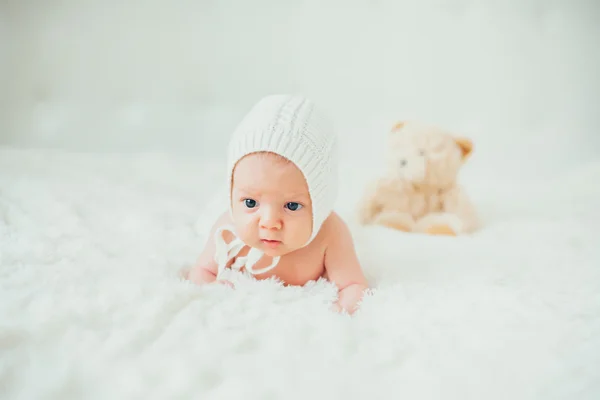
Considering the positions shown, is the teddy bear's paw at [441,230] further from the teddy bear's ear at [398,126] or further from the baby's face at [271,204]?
the baby's face at [271,204]

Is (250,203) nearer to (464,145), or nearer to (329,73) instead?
(464,145)

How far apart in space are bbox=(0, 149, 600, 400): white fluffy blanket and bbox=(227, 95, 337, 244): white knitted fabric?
0.17 m

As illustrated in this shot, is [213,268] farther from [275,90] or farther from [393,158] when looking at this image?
[275,90]

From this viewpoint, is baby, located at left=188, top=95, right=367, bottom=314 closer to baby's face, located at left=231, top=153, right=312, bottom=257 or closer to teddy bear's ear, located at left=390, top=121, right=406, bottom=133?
baby's face, located at left=231, top=153, right=312, bottom=257

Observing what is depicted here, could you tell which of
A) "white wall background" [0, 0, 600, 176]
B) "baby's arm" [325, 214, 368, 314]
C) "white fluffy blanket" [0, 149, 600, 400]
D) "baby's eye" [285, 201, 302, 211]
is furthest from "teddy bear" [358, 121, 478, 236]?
"white wall background" [0, 0, 600, 176]

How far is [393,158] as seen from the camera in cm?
147

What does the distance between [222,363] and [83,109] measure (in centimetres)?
161

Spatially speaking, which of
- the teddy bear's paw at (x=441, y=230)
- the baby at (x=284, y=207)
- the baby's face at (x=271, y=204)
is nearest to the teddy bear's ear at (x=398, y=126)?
the teddy bear's paw at (x=441, y=230)

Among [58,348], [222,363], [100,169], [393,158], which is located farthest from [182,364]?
[100,169]

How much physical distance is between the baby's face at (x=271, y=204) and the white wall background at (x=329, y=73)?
1.21m

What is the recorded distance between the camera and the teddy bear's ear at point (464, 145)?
1478mm

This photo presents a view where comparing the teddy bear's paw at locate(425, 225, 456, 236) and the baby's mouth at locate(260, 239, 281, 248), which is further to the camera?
the teddy bear's paw at locate(425, 225, 456, 236)

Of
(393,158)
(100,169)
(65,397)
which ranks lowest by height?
(65,397)

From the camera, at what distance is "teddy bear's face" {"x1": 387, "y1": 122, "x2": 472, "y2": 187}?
4.66 ft
